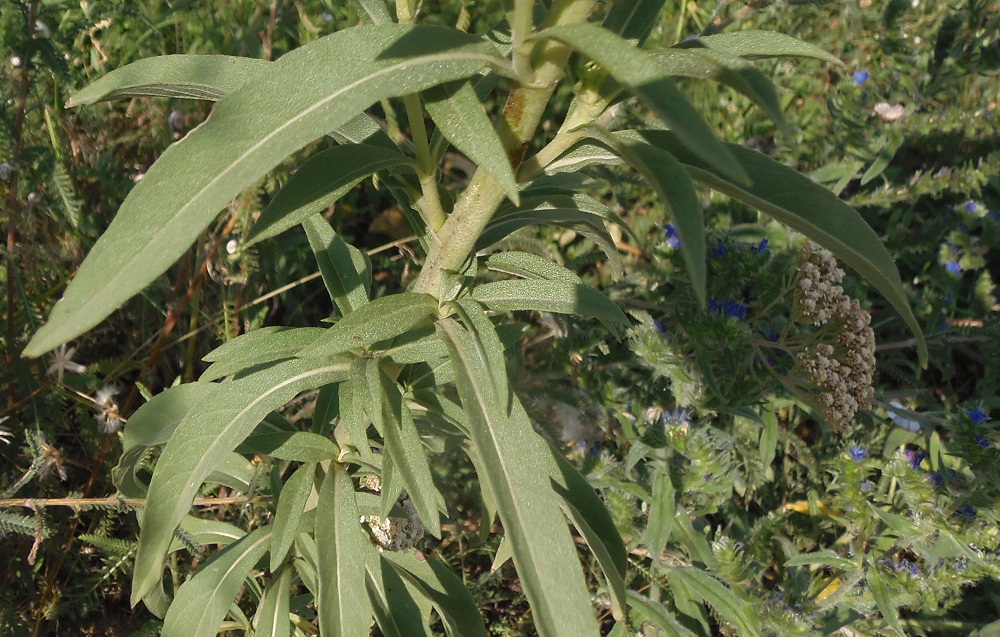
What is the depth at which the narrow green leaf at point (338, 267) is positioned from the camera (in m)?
1.65

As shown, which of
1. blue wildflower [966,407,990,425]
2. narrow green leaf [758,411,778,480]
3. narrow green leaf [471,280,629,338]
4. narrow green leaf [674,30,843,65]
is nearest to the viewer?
narrow green leaf [674,30,843,65]

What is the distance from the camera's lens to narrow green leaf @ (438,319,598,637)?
1.14 m

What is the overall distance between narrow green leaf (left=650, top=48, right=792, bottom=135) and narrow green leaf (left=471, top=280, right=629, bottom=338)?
483 mm

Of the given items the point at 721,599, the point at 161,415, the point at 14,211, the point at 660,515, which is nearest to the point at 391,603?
the point at 161,415

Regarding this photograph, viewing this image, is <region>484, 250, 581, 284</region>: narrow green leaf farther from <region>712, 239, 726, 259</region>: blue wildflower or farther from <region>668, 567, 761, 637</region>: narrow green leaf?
<region>668, 567, 761, 637</region>: narrow green leaf

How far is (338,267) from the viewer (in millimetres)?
1667

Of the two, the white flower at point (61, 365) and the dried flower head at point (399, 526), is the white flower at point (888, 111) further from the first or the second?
the white flower at point (61, 365)

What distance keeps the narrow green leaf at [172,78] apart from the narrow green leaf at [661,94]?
56 centimetres

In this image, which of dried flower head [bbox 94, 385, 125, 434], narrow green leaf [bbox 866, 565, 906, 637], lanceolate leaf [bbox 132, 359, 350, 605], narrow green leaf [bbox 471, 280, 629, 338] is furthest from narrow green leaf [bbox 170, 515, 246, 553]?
narrow green leaf [bbox 866, 565, 906, 637]

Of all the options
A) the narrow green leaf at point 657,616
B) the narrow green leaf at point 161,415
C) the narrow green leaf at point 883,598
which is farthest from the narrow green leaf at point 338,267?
the narrow green leaf at point 883,598

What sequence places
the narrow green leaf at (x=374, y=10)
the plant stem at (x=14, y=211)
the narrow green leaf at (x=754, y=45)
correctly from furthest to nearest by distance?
the plant stem at (x=14, y=211) < the narrow green leaf at (x=374, y=10) < the narrow green leaf at (x=754, y=45)

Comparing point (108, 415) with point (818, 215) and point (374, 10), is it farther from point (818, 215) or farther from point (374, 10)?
point (818, 215)

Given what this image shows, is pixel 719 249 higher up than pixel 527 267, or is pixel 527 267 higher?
pixel 527 267

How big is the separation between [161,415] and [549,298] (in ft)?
2.58
